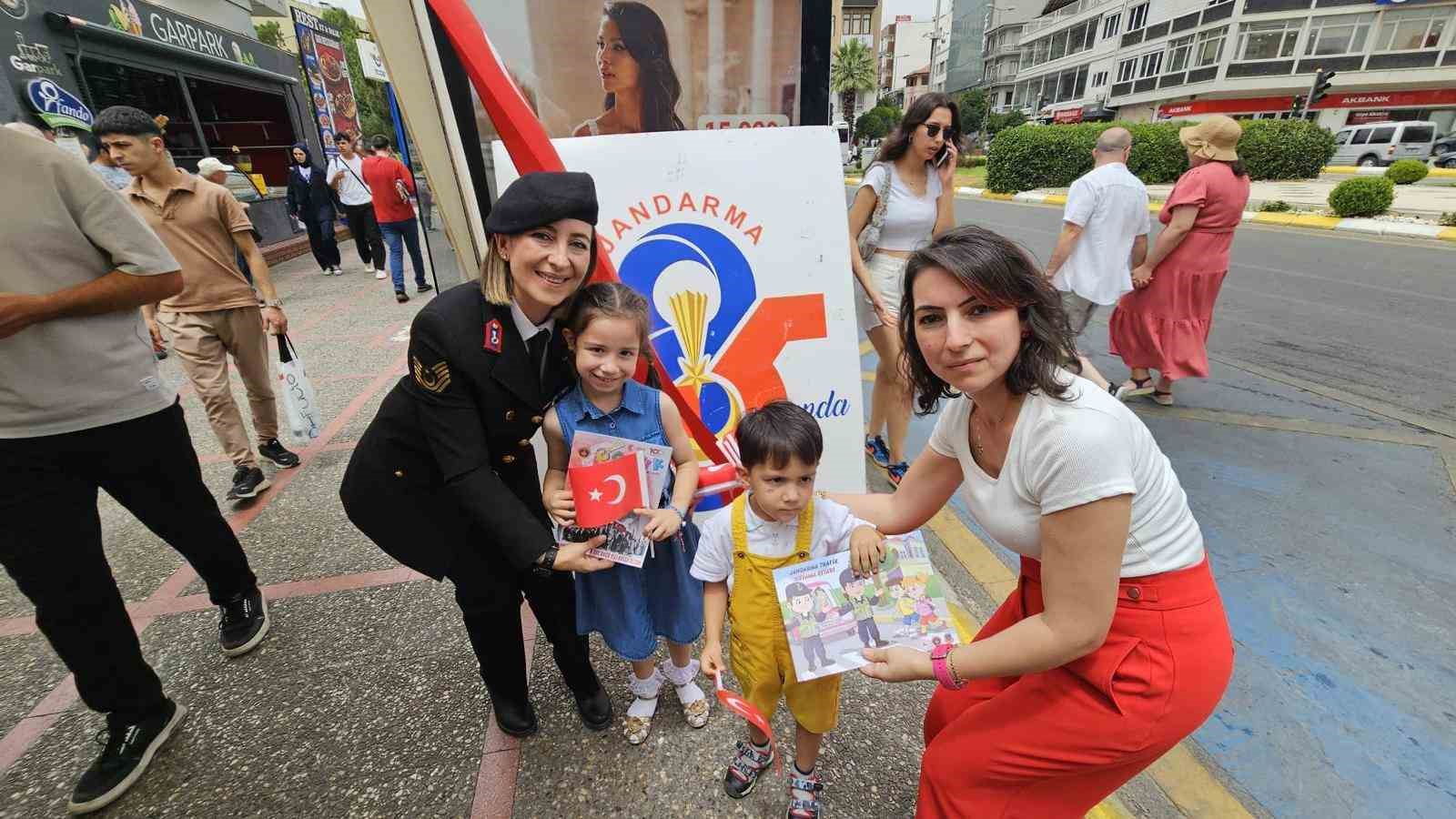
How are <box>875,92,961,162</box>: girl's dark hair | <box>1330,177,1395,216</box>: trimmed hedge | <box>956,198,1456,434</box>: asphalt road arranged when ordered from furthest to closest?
<box>1330,177,1395,216</box>: trimmed hedge → <box>956,198,1456,434</box>: asphalt road → <box>875,92,961,162</box>: girl's dark hair

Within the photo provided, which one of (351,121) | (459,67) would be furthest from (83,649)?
(351,121)

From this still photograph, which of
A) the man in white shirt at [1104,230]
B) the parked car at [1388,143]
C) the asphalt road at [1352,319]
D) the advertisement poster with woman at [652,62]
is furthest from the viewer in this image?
the parked car at [1388,143]

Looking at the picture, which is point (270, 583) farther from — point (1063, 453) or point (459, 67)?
point (1063, 453)

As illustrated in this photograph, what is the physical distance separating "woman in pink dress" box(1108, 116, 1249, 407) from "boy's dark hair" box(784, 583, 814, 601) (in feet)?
12.2

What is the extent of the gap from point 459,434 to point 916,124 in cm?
261

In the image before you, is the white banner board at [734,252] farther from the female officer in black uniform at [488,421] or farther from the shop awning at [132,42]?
the shop awning at [132,42]

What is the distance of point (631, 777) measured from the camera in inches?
72.0

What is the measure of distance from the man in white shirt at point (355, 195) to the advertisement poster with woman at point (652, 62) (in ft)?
20.8

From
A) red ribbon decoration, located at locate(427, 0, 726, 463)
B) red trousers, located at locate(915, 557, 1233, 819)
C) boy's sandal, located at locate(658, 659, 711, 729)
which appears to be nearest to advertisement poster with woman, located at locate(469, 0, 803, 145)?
red ribbon decoration, located at locate(427, 0, 726, 463)

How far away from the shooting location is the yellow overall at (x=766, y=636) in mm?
1554

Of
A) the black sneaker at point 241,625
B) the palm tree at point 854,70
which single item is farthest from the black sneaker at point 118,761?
the palm tree at point 854,70

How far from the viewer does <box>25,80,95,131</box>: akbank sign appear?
7.26 m

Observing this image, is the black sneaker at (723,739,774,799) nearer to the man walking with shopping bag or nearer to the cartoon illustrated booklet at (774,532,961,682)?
the cartoon illustrated booklet at (774,532,961,682)

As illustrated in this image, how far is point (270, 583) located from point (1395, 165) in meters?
24.1
